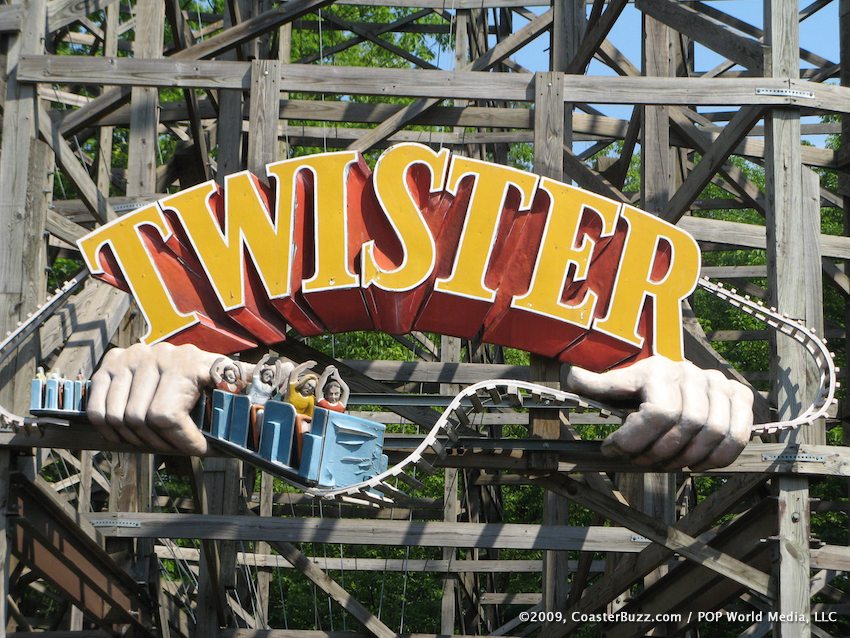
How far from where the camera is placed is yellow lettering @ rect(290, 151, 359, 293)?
25.1 ft

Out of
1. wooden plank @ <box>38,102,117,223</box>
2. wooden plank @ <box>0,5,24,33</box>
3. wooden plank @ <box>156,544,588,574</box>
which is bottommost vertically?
wooden plank @ <box>156,544,588,574</box>

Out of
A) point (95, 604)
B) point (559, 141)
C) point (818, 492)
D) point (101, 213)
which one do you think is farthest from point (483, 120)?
point (818, 492)

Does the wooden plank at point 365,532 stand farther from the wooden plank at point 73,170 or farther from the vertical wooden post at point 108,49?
the vertical wooden post at point 108,49

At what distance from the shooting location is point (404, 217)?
25.3 feet

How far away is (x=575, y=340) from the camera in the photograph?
7.72 m

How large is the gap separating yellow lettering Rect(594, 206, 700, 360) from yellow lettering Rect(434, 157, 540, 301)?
69 cm

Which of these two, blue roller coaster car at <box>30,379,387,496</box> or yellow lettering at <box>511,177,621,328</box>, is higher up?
yellow lettering at <box>511,177,621,328</box>

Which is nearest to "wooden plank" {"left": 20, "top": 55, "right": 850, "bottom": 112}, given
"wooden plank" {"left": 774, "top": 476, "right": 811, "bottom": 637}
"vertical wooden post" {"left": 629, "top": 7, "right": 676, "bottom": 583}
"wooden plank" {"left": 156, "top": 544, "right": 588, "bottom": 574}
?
"vertical wooden post" {"left": 629, "top": 7, "right": 676, "bottom": 583}

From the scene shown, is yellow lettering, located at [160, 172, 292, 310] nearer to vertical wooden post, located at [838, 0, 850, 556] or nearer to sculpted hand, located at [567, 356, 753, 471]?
sculpted hand, located at [567, 356, 753, 471]

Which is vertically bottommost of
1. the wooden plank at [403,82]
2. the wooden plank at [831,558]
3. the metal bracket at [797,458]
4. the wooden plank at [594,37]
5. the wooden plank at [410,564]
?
the wooden plank at [410,564]

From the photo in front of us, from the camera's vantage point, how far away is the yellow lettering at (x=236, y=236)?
7.69 m

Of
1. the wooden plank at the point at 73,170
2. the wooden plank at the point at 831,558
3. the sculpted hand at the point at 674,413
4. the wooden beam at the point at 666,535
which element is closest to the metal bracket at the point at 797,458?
the sculpted hand at the point at 674,413

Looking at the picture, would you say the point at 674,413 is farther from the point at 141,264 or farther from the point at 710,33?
the point at 141,264

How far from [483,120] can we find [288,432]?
316 cm
